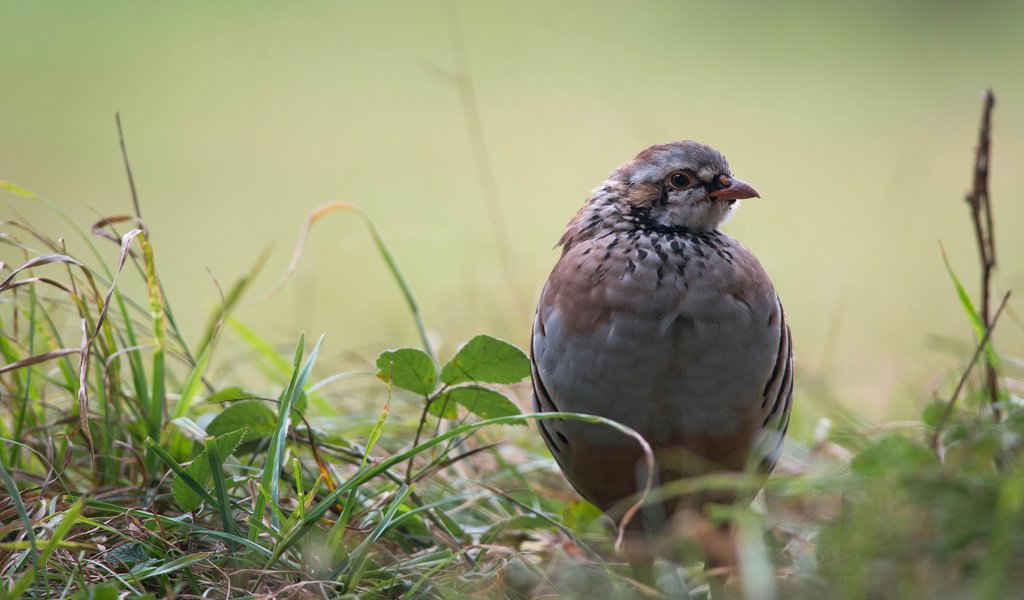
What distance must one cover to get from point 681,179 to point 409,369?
0.91 metres

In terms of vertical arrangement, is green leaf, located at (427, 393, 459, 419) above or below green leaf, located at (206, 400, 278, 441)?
below

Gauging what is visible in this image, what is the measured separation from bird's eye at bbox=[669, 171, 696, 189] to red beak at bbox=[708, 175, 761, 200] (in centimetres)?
7

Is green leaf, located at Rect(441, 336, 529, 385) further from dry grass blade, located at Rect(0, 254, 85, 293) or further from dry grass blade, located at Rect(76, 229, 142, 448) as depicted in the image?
dry grass blade, located at Rect(0, 254, 85, 293)

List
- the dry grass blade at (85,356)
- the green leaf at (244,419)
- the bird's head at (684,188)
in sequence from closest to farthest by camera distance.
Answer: the dry grass blade at (85,356) < the green leaf at (244,419) < the bird's head at (684,188)

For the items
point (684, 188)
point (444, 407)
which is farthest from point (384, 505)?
point (684, 188)

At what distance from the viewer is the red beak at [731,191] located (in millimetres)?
2861

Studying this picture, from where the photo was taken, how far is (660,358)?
249cm

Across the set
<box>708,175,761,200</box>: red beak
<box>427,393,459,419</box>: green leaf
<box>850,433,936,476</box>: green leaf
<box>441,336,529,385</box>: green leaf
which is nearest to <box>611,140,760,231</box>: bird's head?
<box>708,175,761,200</box>: red beak

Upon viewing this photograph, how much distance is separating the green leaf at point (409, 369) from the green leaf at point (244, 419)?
0.99ft

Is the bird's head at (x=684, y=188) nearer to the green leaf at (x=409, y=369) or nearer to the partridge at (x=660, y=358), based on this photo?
the partridge at (x=660, y=358)

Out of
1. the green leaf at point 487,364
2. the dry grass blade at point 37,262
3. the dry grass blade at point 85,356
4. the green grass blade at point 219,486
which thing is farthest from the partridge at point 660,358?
the dry grass blade at point 37,262

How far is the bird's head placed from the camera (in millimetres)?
2852

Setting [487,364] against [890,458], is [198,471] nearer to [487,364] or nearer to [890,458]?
[487,364]

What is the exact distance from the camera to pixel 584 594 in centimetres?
229
